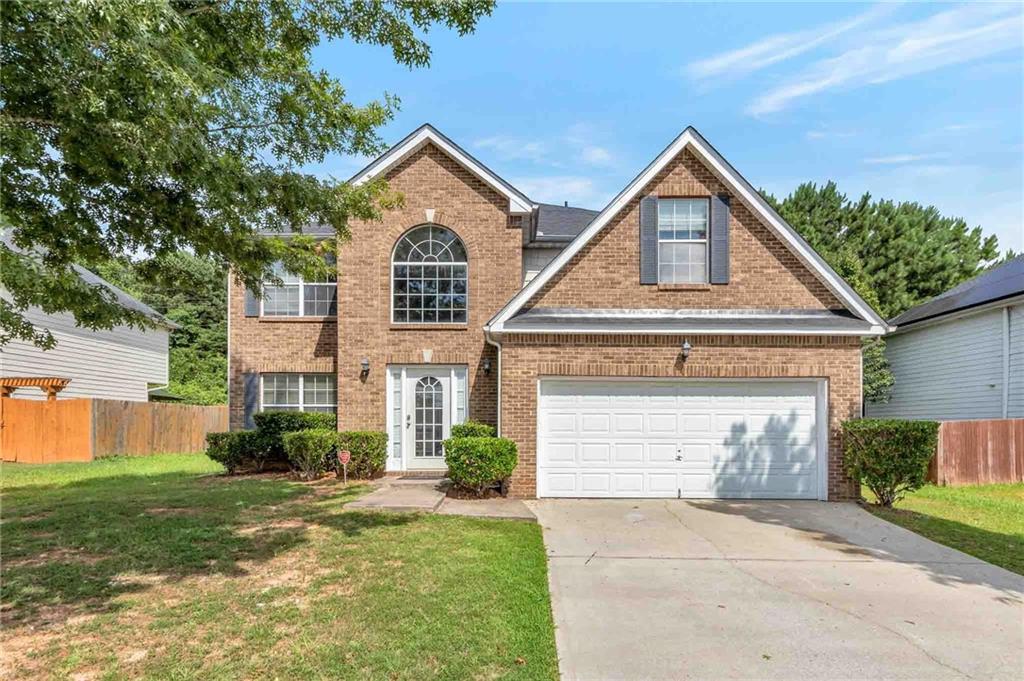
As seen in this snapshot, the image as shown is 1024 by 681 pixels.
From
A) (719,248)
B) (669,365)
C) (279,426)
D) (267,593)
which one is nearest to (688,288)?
(719,248)

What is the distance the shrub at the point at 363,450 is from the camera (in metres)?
12.4

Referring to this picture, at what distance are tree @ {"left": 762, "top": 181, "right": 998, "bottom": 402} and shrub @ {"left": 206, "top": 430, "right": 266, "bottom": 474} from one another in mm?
23000

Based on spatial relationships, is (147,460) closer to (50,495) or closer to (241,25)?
(50,495)

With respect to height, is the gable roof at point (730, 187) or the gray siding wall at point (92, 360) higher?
the gable roof at point (730, 187)

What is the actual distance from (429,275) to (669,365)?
6416mm

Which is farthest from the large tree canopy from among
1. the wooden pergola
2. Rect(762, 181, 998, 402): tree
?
the wooden pergola

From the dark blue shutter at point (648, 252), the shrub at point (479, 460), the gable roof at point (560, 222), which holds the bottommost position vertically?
the shrub at point (479, 460)

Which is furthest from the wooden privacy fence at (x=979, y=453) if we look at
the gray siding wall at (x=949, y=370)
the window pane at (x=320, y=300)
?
the window pane at (x=320, y=300)

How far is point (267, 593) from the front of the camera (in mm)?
5488

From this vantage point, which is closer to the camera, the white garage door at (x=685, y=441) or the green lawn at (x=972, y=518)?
the green lawn at (x=972, y=518)

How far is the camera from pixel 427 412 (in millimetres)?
14164

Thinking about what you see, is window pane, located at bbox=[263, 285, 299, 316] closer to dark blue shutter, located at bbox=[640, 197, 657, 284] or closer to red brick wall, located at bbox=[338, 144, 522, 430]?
red brick wall, located at bbox=[338, 144, 522, 430]

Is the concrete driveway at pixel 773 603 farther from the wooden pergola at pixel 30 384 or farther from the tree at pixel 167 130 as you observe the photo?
the wooden pergola at pixel 30 384

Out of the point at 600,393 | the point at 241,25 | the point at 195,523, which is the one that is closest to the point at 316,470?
the point at 195,523
